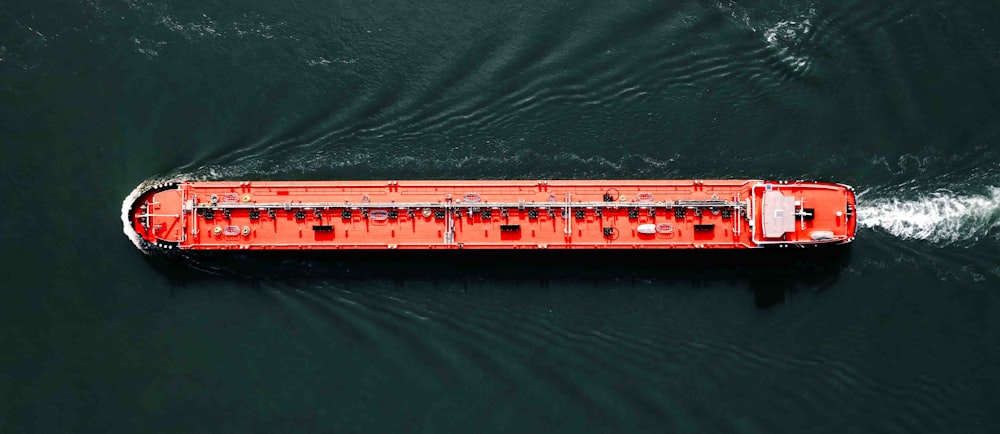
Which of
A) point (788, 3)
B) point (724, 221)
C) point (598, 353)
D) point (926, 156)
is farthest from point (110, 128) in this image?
point (926, 156)

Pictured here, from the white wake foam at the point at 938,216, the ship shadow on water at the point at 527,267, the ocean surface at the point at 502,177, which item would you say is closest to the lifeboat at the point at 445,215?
the ship shadow on water at the point at 527,267

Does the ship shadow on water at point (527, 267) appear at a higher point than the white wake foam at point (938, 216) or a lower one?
lower

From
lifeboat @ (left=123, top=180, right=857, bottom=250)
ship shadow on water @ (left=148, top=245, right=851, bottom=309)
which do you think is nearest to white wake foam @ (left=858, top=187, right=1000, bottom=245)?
ship shadow on water @ (left=148, top=245, right=851, bottom=309)

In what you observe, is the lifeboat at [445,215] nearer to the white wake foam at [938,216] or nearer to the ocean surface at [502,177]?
the ocean surface at [502,177]

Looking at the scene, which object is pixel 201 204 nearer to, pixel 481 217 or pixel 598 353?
pixel 481 217

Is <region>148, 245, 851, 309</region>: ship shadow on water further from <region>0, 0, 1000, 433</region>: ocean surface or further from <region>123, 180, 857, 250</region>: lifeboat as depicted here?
<region>123, 180, 857, 250</region>: lifeboat

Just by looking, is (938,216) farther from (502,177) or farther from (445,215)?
(445,215)
